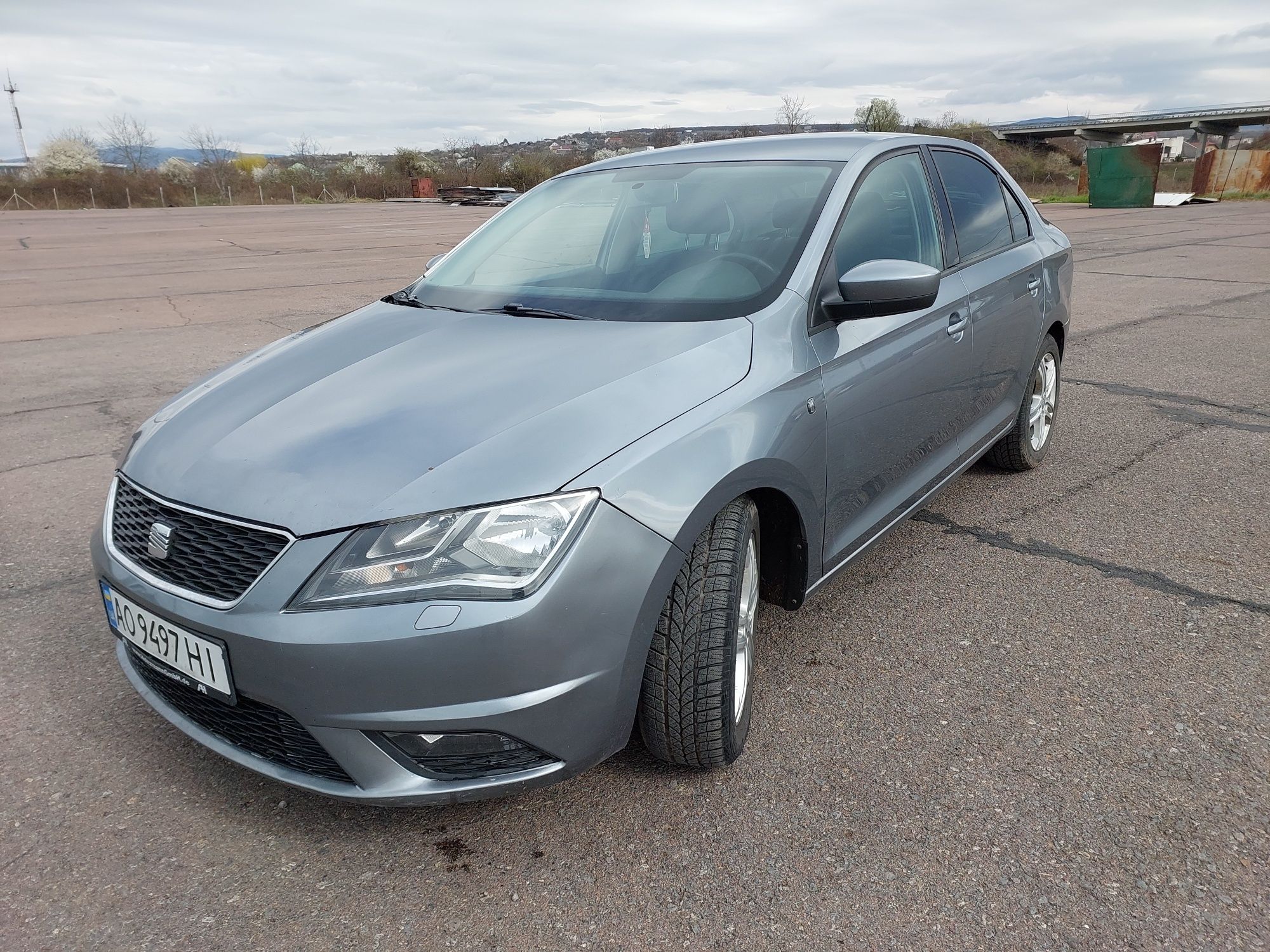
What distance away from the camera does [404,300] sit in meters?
3.41

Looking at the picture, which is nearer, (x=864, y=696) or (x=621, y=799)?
(x=621, y=799)

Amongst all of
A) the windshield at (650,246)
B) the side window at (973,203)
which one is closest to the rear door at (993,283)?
the side window at (973,203)

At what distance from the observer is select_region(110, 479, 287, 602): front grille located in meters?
2.01

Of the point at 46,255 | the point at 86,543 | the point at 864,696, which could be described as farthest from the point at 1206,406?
the point at 46,255

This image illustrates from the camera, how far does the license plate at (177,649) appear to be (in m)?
2.04

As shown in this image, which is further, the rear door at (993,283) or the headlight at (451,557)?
the rear door at (993,283)

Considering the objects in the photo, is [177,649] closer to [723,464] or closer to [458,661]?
[458,661]

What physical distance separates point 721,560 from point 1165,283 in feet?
37.4

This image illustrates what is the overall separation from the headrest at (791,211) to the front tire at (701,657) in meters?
1.06

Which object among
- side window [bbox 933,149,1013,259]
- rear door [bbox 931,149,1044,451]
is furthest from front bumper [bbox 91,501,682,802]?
side window [bbox 933,149,1013,259]

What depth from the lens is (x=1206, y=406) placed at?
19.0ft

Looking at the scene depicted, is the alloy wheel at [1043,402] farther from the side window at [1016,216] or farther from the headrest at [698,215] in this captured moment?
the headrest at [698,215]

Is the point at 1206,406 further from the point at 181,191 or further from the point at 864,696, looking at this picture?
the point at 181,191

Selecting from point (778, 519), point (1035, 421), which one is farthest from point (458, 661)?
point (1035, 421)
